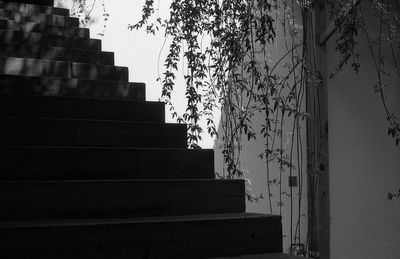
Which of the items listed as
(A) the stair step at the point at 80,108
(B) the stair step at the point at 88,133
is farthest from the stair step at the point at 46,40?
(B) the stair step at the point at 88,133

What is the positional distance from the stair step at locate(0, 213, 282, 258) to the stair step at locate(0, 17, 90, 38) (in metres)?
1.78

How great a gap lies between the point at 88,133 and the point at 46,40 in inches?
43.3

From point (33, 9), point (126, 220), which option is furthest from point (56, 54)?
point (126, 220)

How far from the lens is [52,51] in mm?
2752

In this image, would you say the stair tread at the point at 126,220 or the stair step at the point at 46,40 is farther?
the stair step at the point at 46,40

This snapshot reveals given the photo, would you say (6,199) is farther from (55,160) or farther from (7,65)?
(7,65)

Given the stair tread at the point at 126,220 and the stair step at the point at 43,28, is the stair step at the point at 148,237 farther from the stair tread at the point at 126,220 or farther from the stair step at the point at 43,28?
the stair step at the point at 43,28

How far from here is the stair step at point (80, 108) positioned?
2172 mm

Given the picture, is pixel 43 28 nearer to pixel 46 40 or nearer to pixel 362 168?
pixel 46 40

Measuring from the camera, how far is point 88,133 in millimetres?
2096

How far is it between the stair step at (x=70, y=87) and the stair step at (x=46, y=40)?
1.88ft

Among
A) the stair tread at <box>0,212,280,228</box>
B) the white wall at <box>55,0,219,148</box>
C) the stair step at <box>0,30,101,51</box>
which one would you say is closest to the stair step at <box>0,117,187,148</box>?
the stair tread at <box>0,212,280,228</box>

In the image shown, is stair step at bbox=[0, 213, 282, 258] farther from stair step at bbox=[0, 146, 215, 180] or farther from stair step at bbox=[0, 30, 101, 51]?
stair step at bbox=[0, 30, 101, 51]

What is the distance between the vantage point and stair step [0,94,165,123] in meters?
2.17
